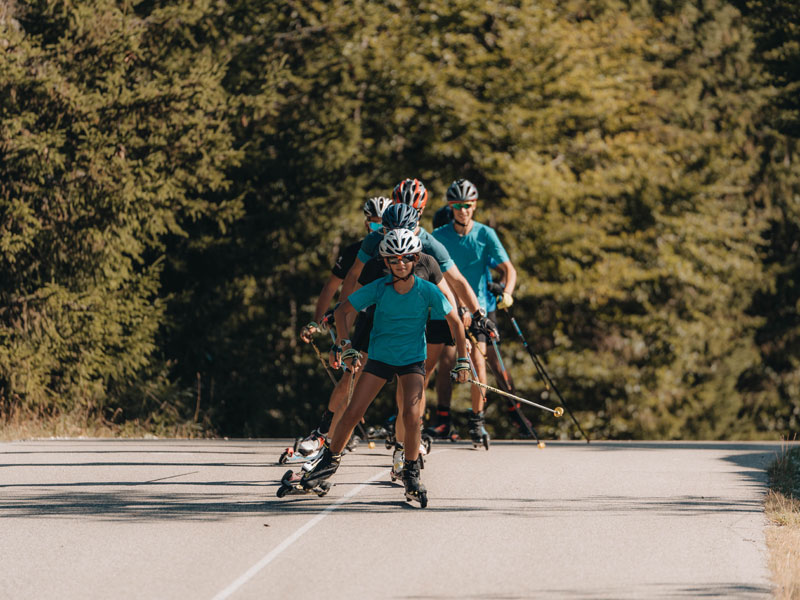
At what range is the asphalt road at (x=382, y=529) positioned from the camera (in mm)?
7383

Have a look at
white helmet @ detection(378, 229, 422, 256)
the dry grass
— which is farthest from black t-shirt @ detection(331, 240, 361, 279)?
the dry grass

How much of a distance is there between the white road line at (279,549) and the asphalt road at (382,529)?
0.02 meters

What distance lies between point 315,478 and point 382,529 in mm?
1107

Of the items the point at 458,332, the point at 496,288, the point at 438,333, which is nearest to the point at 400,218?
the point at 458,332

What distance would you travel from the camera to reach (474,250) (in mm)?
13297

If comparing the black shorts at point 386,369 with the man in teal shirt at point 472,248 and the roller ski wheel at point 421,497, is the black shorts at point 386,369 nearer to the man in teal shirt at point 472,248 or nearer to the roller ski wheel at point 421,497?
the roller ski wheel at point 421,497

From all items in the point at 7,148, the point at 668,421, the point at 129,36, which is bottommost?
the point at 668,421

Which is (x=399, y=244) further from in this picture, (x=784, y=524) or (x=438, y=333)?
(x=784, y=524)

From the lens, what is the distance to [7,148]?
62.8ft

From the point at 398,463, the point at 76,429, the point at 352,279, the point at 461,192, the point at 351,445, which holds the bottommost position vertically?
the point at 76,429

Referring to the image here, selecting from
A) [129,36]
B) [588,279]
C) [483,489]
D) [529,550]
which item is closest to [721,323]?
[588,279]

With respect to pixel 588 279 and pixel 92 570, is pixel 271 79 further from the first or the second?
pixel 92 570

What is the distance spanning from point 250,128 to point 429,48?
4225 mm

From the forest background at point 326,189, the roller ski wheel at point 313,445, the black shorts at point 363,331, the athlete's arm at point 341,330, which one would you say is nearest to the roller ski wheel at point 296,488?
the athlete's arm at point 341,330
